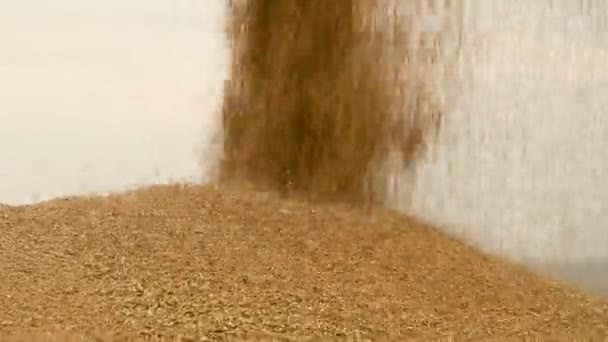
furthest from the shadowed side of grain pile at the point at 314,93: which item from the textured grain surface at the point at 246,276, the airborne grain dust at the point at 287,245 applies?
the textured grain surface at the point at 246,276

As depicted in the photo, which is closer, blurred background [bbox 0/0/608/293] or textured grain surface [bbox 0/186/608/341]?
textured grain surface [bbox 0/186/608/341]

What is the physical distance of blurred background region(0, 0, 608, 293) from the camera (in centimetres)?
202

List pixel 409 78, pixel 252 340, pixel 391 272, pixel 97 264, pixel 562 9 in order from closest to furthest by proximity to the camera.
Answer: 1. pixel 252 340
2. pixel 97 264
3. pixel 391 272
4. pixel 409 78
5. pixel 562 9

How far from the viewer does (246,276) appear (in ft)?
4.60

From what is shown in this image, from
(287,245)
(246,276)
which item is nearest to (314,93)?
(287,245)

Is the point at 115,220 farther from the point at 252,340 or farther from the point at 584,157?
the point at 584,157

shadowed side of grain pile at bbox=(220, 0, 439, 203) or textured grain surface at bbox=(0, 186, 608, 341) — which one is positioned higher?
shadowed side of grain pile at bbox=(220, 0, 439, 203)

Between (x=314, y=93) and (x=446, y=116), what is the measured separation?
0.95ft

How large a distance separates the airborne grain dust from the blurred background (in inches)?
4.1

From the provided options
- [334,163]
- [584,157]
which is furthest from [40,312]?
[584,157]

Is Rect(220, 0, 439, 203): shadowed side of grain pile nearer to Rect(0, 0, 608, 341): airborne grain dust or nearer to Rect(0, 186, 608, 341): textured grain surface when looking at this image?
Rect(0, 0, 608, 341): airborne grain dust

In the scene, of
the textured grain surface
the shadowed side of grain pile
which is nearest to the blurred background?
the shadowed side of grain pile

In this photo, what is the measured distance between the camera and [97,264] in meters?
1.42

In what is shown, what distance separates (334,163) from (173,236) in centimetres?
55
